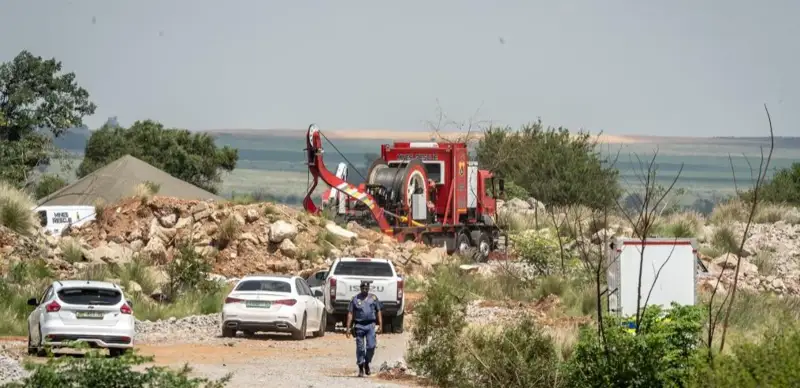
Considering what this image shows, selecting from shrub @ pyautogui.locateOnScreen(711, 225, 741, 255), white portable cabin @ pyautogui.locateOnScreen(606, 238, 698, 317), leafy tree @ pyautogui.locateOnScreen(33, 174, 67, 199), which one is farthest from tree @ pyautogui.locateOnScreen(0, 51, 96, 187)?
white portable cabin @ pyautogui.locateOnScreen(606, 238, 698, 317)

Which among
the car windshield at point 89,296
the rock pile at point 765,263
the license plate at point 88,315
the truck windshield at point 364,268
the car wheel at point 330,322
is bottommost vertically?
the rock pile at point 765,263

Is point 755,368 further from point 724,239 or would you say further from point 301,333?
point 724,239

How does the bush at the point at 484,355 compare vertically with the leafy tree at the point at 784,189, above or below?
above

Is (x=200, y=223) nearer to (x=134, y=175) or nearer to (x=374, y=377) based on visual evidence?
(x=134, y=175)

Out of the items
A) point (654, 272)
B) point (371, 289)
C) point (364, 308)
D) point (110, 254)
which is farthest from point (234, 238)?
point (654, 272)

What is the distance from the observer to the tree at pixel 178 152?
8781cm

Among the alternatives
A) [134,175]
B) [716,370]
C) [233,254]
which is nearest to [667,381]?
[716,370]

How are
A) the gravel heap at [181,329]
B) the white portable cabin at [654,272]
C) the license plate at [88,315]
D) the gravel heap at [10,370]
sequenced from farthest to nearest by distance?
the gravel heap at [181,329]
the license plate at [88,315]
the white portable cabin at [654,272]
the gravel heap at [10,370]

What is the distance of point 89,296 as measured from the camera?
24938 mm

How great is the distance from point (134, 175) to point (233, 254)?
13915mm

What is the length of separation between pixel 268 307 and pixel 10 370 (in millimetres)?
9577

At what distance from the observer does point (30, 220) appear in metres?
43.5

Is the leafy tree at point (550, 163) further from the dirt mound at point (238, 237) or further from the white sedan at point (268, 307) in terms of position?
the white sedan at point (268, 307)

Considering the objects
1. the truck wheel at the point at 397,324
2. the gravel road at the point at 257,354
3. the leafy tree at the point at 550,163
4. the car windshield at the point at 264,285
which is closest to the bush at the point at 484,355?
the gravel road at the point at 257,354
